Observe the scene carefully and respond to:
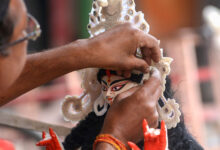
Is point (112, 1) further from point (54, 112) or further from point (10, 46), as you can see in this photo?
point (54, 112)

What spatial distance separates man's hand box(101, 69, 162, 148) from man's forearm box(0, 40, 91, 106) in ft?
0.65

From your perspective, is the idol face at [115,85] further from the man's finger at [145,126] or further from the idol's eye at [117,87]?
the man's finger at [145,126]

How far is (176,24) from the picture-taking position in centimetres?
695

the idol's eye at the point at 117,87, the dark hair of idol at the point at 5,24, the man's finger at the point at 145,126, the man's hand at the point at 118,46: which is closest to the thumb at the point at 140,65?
the man's hand at the point at 118,46

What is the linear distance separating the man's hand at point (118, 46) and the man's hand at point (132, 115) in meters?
0.11

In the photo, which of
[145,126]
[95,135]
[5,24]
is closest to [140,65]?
[145,126]

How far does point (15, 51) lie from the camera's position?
1472mm

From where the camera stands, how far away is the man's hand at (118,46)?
1668mm

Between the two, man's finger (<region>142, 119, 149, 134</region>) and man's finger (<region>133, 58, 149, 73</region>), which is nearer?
man's finger (<region>142, 119, 149, 134</region>)

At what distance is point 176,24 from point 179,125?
207 inches

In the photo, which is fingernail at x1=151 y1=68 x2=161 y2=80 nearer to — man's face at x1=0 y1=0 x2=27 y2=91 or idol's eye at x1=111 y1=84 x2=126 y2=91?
idol's eye at x1=111 y1=84 x2=126 y2=91

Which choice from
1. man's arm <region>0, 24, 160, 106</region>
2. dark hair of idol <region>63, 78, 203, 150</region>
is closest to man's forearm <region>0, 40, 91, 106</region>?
man's arm <region>0, 24, 160, 106</region>

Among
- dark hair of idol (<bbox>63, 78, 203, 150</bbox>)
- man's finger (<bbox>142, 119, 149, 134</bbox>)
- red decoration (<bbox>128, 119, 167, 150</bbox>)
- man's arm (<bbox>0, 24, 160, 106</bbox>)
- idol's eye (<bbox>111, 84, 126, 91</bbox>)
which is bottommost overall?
dark hair of idol (<bbox>63, 78, 203, 150</bbox>)

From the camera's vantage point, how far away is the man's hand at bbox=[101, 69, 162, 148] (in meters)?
1.68
